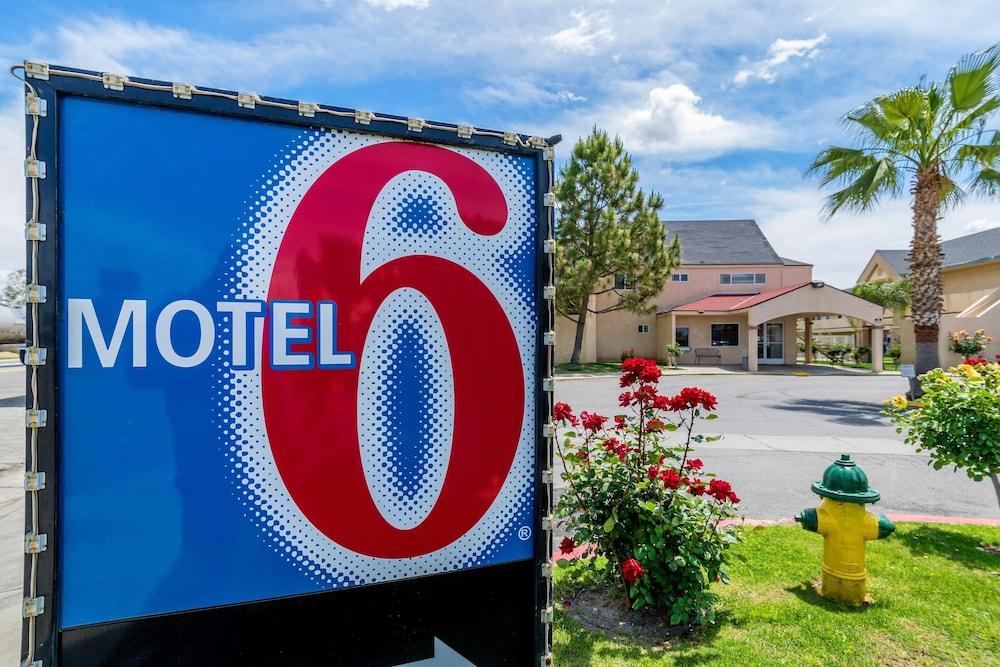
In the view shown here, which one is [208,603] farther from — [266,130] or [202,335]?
[266,130]

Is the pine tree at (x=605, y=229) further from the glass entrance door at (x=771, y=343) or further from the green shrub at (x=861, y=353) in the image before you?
the green shrub at (x=861, y=353)

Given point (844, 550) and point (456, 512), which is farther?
point (844, 550)

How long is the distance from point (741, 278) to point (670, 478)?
34.5 meters

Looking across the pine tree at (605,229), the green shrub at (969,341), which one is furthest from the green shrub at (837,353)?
the pine tree at (605,229)

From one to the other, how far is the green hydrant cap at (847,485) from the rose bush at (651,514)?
927 millimetres

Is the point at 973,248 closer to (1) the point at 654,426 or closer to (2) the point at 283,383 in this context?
(1) the point at 654,426

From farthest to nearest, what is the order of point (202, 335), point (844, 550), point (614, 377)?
point (614, 377), point (844, 550), point (202, 335)

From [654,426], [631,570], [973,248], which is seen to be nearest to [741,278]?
[973,248]

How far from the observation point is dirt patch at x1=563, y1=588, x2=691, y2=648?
339 cm

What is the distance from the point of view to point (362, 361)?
2143mm

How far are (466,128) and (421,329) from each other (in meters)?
0.94

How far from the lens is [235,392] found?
1.97 metres

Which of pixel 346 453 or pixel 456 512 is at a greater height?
pixel 346 453

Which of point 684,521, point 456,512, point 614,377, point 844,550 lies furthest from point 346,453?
point 614,377
